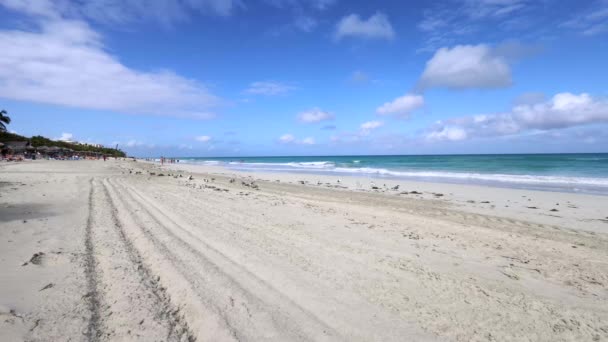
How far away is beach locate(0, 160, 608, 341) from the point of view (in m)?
2.86

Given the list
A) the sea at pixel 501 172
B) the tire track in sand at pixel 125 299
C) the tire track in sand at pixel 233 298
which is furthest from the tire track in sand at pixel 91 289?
the sea at pixel 501 172

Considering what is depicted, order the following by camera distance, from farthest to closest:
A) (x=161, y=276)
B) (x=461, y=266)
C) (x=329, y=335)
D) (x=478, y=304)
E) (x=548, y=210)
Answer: (x=548, y=210) → (x=461, y=266) → (x=161, y=276) → (x=478, y=304) → (x=329, y=335)

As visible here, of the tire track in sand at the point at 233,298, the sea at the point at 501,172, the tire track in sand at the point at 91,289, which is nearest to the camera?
the tire track in sand at the point at 91,289

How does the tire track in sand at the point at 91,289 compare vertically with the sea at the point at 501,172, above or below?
above

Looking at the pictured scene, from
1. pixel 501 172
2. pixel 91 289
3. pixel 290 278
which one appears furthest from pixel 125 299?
pixel 501 172

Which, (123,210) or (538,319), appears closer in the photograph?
(538,319)

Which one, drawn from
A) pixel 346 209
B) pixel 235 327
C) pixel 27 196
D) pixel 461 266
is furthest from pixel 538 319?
pixel 27 196

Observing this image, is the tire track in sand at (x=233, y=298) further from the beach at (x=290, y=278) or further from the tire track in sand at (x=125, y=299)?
the tire track in sand at (x=125, y=299)

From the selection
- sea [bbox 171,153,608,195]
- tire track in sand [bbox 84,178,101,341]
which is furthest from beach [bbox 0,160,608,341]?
sea [bbox 171,153,608,195]

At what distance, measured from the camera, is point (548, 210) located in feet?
33.7

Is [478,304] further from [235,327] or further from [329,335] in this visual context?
[235,327]

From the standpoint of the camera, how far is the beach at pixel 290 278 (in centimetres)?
286

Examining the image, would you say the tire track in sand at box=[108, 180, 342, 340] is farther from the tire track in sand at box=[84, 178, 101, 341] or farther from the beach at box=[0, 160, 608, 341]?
the tire track in sand at box=[84, 178, 101, 341]

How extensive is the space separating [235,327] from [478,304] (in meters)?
2.61
